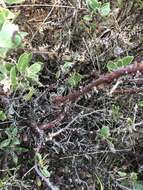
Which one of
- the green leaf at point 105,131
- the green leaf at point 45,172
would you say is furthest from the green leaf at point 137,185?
the green leaf at point 45,172

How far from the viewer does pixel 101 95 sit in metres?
1.54

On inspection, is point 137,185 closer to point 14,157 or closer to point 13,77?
point 14,157

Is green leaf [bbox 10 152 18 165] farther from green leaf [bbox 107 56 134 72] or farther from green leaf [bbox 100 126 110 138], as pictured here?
green leaf [bbox 107 56 134 72]

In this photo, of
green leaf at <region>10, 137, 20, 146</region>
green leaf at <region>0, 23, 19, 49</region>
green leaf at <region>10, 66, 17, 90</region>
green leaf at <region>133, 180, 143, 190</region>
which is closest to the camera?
green leaf at <region>0, 23, 19, 49</region>

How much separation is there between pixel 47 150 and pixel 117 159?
255mm

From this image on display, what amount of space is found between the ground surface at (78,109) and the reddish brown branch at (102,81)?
0.16 feet

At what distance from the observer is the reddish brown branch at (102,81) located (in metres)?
1.12

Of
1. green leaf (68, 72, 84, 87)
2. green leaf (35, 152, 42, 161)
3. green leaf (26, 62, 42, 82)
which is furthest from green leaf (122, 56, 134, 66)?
green leaf (35, 152, 42, 161)

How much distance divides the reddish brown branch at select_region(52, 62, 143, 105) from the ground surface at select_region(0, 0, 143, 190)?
0.05 metres

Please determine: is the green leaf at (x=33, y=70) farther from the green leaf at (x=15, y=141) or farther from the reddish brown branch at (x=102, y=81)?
the green leaf at (x=15, y=141)

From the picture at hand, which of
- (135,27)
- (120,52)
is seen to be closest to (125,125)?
(120,52)

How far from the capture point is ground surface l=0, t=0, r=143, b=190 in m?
1.50

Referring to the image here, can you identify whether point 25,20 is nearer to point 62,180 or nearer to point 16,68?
point 16,68

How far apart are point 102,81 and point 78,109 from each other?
30cm
